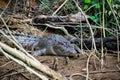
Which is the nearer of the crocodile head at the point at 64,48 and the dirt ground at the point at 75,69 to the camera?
the dirt ground at the point at 75,69

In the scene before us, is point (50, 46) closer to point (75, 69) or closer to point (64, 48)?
point (64, 48)

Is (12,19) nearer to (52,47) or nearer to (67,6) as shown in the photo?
(67,6)

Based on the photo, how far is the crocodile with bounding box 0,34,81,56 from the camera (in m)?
3.43

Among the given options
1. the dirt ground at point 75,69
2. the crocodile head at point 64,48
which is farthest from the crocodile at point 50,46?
the dirt ground at point 75,69

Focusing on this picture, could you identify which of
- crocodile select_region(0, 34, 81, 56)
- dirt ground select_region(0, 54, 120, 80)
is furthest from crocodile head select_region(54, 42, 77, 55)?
dirt ground select_region(0, 54, 120, 80)

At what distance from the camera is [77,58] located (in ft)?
10.9

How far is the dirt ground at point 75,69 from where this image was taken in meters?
2.71

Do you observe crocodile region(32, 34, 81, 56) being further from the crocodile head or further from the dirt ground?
the dirt ground

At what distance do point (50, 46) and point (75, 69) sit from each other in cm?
77

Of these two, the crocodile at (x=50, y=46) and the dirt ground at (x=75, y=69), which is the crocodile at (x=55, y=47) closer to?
the crocodile at (x=50, y=46)

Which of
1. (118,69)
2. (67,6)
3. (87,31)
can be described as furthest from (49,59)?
(67,6)

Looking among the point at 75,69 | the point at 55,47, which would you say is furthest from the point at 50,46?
the point at 75,69

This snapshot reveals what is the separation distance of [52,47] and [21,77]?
3.10 feet

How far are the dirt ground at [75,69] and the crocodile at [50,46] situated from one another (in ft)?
0.40
